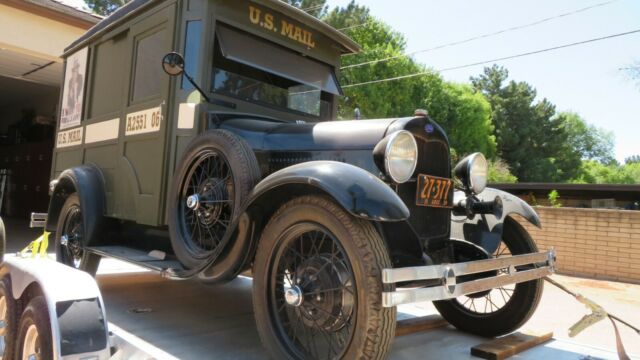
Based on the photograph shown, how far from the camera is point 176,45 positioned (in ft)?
12.3

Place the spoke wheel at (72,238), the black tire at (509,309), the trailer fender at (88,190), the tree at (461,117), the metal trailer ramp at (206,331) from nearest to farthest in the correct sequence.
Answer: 1. the metal trailer ramp at (206,331)
2. the black tire at (509,309)
3. the trailer fender at (88,190)
4. the spoke wheel at (72,238)
5. the tree at (461,117)

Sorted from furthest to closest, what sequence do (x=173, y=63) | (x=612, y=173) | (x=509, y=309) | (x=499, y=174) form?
(x=612, y=173)
(x=499, y=174)
(x=509, y=309)
(x=173, y=63)

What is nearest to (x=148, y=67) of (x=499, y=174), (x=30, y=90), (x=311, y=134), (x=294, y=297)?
(x=311, y=134)

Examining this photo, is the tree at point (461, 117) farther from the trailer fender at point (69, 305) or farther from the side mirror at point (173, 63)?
the trailer fender at point (69, 305)

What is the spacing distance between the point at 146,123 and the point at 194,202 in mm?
1140

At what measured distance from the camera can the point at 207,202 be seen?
3.22m

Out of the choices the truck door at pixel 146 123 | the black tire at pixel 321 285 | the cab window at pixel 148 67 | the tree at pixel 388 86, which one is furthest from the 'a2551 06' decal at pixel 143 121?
the tree at pixel 388 86

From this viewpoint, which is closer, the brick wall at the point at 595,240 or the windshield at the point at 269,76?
the windshield at the point at 269,76

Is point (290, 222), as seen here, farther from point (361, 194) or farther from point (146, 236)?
point (146, 236)

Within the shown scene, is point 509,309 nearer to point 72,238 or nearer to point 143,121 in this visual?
point 143,121

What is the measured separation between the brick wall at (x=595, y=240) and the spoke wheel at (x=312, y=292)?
25.9ft

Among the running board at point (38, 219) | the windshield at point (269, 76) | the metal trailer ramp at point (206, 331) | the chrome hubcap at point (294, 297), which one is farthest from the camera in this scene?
the running board at point (38, 219)

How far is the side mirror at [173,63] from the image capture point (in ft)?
10.5

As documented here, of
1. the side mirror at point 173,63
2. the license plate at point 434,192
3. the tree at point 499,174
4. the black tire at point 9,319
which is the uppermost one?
the tree at point 499,174
